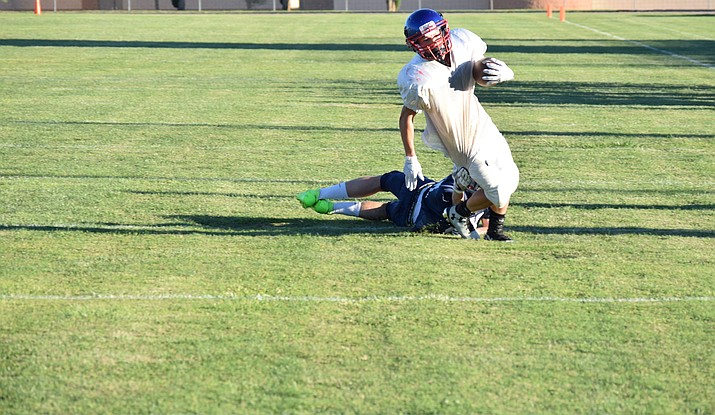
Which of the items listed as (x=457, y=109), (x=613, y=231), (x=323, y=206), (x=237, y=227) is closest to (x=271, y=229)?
(x=237, y=227)

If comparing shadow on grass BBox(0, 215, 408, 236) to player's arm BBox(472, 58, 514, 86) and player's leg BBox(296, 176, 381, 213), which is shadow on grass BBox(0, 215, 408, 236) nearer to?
player's leg BBox(296, 176, 381, 213)

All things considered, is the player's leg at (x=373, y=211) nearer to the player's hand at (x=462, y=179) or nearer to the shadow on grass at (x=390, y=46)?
the player's hand at (x=462, y=179)

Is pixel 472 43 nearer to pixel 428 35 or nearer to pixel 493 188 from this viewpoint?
pixel 428 35

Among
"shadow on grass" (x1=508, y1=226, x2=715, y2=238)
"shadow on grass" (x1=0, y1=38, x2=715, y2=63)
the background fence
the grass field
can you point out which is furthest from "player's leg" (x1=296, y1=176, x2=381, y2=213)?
the background fence

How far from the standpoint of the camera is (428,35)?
6863mm

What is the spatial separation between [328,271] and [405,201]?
52.6 inches

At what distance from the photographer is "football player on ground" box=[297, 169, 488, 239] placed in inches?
296

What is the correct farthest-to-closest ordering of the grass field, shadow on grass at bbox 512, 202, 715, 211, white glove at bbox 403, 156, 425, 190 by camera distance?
shadow on grass at bbox 512, 202, 715, 211 → white glove at bbox 403, 156, 425, 190 → the grass field

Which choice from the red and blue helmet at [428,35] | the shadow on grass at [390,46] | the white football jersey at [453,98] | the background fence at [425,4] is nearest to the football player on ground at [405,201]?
the white football jersey at [453,98]

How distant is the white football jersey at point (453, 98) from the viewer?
7.01 m

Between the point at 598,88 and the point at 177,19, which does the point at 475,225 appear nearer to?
the point at 598,88

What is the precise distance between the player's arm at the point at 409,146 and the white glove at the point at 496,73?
0.69 meters

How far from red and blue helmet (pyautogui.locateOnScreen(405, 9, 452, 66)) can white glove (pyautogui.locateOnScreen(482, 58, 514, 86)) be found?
1.14 ft

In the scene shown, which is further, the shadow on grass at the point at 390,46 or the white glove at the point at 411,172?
the shadow on grass at the point at 390,46
